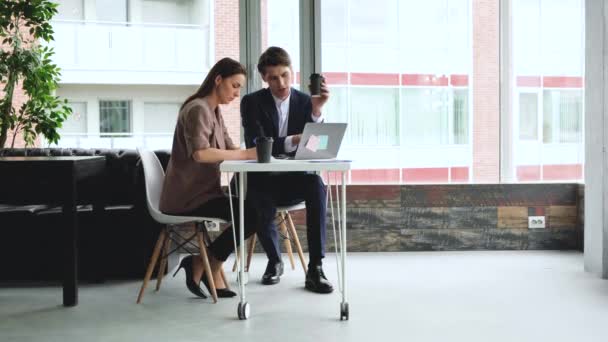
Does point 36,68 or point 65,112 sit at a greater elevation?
point 36,68

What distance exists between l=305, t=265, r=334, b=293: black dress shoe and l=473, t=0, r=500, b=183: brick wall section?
2083 millimetres

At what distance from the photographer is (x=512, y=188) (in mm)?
5121

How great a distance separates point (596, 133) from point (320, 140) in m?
2.05

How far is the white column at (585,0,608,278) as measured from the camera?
4.03 meters

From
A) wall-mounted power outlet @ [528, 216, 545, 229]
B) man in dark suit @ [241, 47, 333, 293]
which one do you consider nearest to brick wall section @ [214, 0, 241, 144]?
man in dark suit @ [241, 47, 333, 293]

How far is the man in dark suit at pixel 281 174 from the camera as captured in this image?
3.62 meters

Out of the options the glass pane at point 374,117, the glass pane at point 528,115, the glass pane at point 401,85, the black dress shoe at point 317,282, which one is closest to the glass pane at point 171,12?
the glass pane at point 401,85

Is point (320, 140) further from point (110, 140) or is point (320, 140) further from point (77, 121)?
point (77, 121)

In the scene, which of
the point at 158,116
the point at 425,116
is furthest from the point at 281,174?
the point at 425,116

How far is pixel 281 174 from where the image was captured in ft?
12.4

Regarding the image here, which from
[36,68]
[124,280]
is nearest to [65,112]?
[36,68]

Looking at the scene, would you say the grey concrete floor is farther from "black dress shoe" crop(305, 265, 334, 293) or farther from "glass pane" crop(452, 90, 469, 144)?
"glass pane" crop(452, 90, 469, 144)

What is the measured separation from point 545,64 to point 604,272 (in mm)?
1849

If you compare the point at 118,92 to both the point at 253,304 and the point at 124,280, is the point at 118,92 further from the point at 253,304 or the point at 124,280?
the point at 253,304
